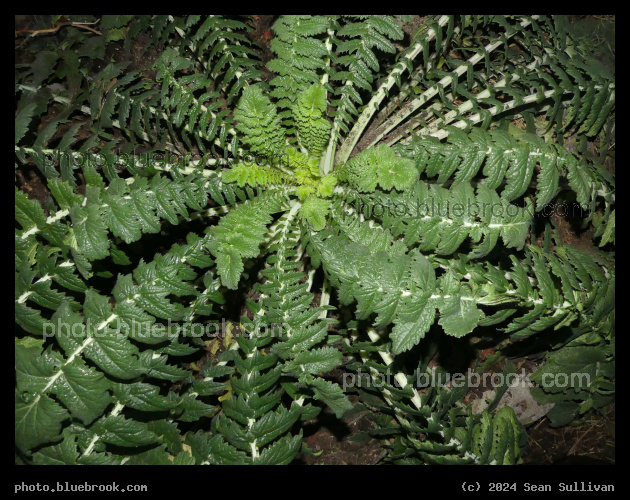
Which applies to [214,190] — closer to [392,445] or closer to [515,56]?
[392,445]

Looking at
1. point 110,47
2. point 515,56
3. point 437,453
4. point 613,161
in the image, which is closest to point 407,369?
point 437,453

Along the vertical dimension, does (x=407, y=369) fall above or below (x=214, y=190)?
below

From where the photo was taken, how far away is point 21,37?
3.29 m

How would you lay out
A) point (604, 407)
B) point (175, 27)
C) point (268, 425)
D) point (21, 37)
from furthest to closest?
point (21, 37)
point (604, 407)
point (175, 27)
point (268, 425)

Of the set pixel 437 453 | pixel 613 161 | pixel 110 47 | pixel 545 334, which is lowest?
pixel 437 453

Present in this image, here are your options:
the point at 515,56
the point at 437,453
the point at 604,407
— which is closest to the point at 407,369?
the point at 437,453

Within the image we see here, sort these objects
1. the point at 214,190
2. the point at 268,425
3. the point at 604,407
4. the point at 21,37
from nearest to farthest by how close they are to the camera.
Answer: the point at 268,425, the point at 214,190, the point at 604,407, the point at 21,37

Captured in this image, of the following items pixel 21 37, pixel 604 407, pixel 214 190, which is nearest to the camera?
pixel 214 190

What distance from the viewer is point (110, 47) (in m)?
3.29

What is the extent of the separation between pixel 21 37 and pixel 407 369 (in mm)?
3697

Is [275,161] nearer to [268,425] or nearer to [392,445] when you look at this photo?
[268,425]

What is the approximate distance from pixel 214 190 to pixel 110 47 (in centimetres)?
170

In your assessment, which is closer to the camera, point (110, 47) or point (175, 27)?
point (175, 27)
